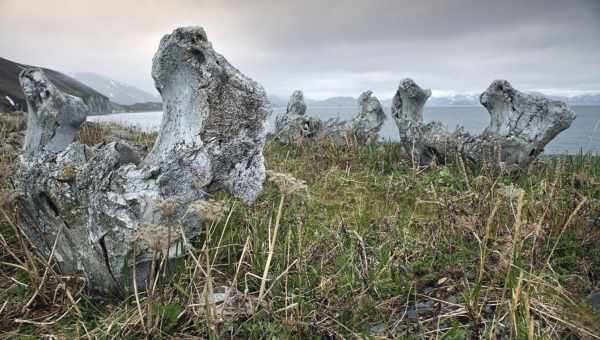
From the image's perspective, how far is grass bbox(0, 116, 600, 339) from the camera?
224 centimetres

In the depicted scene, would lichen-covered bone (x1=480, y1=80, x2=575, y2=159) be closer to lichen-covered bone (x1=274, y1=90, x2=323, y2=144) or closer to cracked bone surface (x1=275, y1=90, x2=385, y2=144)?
cracked bone surface (x1=275, y1=90, x2=385, y2=144)

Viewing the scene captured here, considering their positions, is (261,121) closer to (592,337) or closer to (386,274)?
(386,274)

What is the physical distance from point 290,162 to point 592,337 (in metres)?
7.11

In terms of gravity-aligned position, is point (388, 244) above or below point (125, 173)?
below

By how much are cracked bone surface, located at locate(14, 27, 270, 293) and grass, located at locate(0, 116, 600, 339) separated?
25cm

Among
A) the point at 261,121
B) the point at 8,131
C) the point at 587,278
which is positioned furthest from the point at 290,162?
the point at 8,131

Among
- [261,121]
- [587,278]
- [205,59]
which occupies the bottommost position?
[587,278]

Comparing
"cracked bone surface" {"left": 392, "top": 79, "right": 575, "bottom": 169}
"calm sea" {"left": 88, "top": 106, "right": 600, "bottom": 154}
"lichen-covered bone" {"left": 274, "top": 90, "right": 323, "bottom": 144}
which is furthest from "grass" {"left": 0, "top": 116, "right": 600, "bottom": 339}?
"lichen-covered bone" {"left": 274, "top": 90, "right": 323, "bottom": 144}

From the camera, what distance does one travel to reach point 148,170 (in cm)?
303

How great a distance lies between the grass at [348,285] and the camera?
88.2 inches

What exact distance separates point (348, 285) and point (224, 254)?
1391 mm

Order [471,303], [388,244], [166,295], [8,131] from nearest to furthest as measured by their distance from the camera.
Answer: [471,303] → [166,295] → [388,244] → [8,131]

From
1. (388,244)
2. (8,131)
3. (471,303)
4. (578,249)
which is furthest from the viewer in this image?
(8,131)

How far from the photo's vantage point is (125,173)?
115 inches
